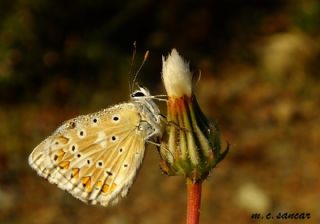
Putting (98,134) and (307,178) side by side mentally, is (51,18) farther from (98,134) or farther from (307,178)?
(98,134)

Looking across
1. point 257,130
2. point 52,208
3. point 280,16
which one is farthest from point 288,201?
point 280,16

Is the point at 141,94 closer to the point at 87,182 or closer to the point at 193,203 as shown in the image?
the point at 87,182

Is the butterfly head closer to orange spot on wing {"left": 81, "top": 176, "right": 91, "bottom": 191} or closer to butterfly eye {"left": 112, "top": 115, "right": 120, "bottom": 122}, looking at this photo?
butterfly eye {"left": 112, "top": 115, "right": 120, "bottom": 122}

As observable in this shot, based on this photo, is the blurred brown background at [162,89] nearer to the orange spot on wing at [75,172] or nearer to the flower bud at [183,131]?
the orange spot on wing at [75,172]

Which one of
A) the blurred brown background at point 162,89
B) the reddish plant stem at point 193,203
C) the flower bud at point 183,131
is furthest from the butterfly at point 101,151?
the blurred brown background at point 162,89

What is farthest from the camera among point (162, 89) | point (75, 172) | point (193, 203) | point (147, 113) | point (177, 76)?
point (162, 89)

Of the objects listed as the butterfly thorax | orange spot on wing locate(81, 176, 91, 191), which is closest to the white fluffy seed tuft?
the butterfly thorax

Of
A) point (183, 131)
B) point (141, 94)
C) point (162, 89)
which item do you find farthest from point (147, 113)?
point (162, 89)
